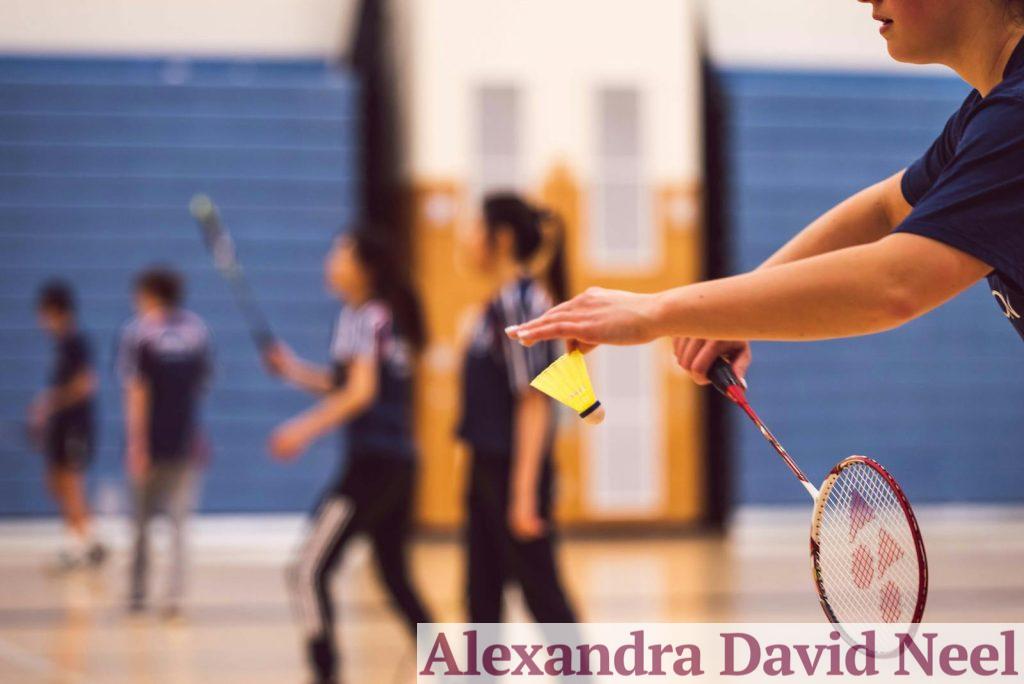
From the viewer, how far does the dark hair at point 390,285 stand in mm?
5273

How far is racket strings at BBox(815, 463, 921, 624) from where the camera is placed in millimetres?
2020

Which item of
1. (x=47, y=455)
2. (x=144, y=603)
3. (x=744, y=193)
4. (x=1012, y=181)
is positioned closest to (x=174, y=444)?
(x=144, y=603)

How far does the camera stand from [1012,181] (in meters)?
1.73

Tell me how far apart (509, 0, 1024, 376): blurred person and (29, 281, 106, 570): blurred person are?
8.26 metres

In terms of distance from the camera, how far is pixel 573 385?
6.70 ft

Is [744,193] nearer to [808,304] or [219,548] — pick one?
[219,548]

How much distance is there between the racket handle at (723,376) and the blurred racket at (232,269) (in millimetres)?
8522

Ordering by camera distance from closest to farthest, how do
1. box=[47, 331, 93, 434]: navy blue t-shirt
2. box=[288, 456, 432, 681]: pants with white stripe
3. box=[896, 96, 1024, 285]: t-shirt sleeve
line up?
1. box=[896, 96, 1024, 285]: t-shirt sleeve
2. box=[288, 456, 432, 681]: pants with white stripe
3. box=[47, 331, 93, 434]: navy blue t-shirt

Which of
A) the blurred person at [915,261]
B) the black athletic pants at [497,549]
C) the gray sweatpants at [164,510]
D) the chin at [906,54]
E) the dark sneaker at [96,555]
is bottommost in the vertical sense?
the dark sneaker at [96,555]

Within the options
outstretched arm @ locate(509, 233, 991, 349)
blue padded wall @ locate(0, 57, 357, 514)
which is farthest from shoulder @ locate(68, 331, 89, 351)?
outstretched arm @ locate(509, 233, 991, 349)

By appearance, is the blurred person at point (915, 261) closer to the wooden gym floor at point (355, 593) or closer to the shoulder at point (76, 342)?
the wooden gym floor at point (355, 593)

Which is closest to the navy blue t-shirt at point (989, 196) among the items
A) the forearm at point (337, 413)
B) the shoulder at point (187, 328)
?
the forearm at point (337, 413)

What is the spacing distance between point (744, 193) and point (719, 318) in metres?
9.92

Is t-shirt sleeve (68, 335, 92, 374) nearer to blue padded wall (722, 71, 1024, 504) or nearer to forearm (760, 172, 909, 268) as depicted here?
blue padded wall (722, 71, 1024, 504)
